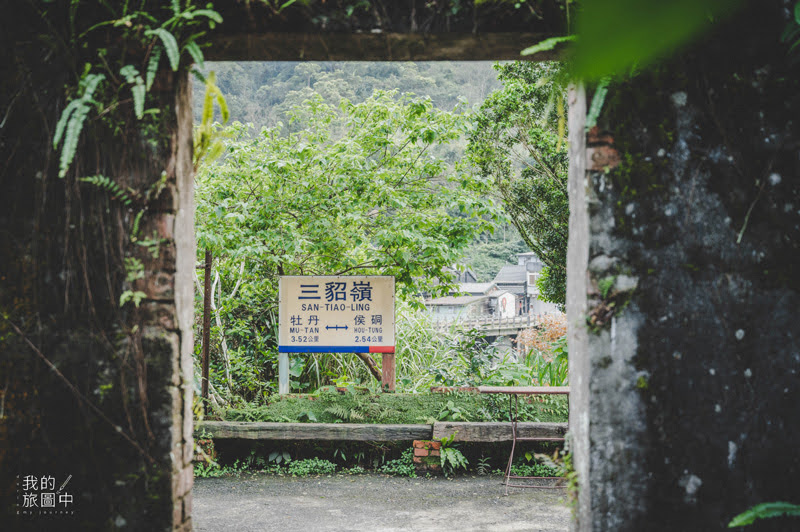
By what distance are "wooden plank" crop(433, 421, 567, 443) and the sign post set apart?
0.98 m

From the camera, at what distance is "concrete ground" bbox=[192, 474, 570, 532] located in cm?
376

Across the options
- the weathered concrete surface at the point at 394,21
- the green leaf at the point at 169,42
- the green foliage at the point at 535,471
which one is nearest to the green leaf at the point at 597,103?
the weathered concrete surface at the point at 394,21

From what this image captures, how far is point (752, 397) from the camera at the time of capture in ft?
6.23

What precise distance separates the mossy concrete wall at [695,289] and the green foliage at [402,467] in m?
3.19

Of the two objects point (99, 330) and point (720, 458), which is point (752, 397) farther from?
point (99, 330)

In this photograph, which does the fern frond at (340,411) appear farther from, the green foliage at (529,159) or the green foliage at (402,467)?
the green foliage at (529,159)

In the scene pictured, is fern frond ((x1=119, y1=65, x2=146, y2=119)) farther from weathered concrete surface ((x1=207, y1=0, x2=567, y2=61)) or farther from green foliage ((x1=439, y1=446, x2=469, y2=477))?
green foliage ((x1=439, y1=446, x2=469, y2=477))

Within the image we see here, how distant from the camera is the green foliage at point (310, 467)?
16.2ft

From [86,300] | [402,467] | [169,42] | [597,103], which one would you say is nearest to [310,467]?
[402,467]

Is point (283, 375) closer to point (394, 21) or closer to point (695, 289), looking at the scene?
point (394, 21)

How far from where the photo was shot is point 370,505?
4160mm

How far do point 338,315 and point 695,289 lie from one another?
3.92 m

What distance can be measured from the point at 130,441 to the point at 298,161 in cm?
382

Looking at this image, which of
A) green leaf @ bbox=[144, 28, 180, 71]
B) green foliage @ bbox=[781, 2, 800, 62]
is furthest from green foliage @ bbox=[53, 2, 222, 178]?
green foliage @ bbox=[781, 2, 800, 62]
